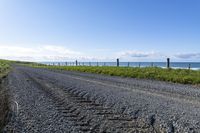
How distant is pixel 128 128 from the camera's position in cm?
745

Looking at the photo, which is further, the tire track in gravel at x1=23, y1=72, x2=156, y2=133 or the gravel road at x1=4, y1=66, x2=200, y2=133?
the gravel road at x1=4, y1=66, x2=200, y2=133

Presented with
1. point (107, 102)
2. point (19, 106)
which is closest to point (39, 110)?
point (19, 106)

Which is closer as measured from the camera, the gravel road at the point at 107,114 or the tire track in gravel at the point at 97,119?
the tire track in gravel at the point at 97,119

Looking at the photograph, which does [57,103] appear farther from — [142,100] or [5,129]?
[5,129]

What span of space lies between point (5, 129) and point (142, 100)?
5.46 metres

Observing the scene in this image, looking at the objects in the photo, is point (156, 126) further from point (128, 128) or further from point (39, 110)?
point (39, 110)

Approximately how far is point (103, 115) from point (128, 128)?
1.63 m

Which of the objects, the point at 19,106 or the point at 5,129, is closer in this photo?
the point at 5,129

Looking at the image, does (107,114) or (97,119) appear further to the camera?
(107,114)

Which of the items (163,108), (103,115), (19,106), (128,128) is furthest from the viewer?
(19,106)

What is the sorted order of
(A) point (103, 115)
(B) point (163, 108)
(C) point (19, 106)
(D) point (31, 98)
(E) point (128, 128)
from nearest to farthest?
(E) point (128, 128), (A) point (103, 115), (B) point (163, 108), (C) point (19, 106), (D) point (31, 98)

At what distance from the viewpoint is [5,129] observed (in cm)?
766

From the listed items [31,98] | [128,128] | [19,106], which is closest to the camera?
[128,128]

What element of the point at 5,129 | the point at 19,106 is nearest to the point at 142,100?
the point at 19,106
